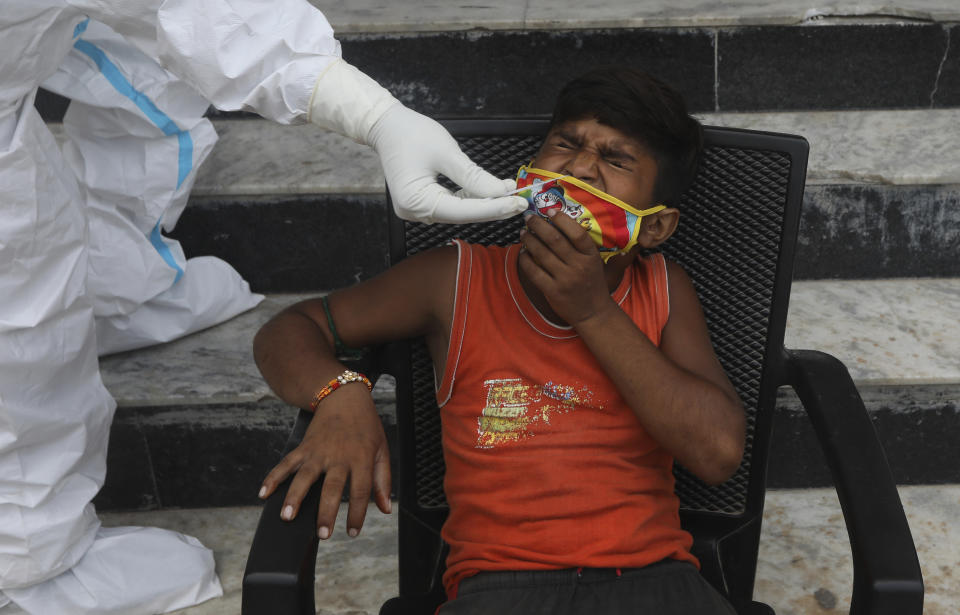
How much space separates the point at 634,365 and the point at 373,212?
46.4 inches

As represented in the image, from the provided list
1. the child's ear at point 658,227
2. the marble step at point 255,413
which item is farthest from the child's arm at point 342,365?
the marble step at point 255,413

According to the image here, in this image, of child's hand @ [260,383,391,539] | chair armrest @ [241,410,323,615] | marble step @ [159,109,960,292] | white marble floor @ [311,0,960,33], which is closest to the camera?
chair armrest @ [241,410,323,615]

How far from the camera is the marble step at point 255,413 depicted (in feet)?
7.03

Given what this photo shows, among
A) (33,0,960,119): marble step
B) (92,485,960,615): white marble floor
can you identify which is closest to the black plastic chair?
(92,485,960,615): white marble floor

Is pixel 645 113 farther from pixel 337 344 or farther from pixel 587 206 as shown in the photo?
pixel 337 344

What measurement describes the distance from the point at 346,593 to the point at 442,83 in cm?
140

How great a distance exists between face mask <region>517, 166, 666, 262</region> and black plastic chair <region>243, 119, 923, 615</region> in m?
0.20

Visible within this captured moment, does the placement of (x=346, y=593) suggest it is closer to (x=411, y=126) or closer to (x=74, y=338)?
(x=74, y=338)

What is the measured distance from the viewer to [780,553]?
2084 millimetres

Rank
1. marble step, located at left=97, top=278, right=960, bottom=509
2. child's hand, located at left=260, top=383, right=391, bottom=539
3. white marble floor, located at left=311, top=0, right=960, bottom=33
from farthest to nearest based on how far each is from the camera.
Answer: white marble floor, located at left=311, top=0, right=960, bottom=33, marble step, located at left=97, top=278, right=960, bottom=509, child's hand, located at left=260, top=383, right=391, bottom=539

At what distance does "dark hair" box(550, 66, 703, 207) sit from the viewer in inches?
56.7

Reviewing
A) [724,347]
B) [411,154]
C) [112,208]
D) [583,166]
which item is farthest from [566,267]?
[112,208]

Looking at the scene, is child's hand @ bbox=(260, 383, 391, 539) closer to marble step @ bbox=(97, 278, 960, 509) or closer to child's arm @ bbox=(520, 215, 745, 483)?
child's arm @ bbox=(520, 215, 745, 483)

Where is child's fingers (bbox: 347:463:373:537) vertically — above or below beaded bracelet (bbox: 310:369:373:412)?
below
